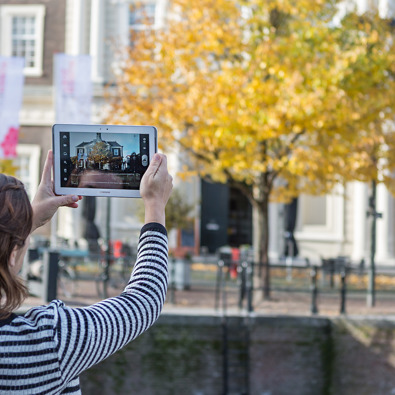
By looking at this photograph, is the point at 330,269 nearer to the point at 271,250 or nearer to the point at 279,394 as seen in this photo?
the point at 279,394

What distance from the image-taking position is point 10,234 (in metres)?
1.81

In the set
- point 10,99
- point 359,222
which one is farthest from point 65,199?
point 359,222

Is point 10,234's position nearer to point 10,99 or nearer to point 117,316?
point 117,316

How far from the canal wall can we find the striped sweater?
864cm

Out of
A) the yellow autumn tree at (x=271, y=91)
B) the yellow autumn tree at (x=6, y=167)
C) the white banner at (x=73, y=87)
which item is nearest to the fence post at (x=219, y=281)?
the yellow autumn tree at (x=271, y=91)

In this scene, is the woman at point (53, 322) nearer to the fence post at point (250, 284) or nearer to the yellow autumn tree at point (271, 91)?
the fence post at point (250, 284)

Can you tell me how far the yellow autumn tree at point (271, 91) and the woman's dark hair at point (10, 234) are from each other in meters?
9.95

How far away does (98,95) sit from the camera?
22969 mm

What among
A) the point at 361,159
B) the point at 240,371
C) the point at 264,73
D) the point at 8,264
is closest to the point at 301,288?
the point at 240,371

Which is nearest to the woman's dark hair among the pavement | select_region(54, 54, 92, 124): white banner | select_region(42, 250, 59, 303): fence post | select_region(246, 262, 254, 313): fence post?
the pavement

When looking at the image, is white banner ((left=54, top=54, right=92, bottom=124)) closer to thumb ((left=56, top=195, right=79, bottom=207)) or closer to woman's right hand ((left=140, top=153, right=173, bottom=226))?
thumb ((left=56, top=195, right=79, bottom=207))

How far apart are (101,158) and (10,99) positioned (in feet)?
→ 41.7

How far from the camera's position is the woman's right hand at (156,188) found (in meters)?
2.08

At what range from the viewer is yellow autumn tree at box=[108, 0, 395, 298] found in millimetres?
12438
